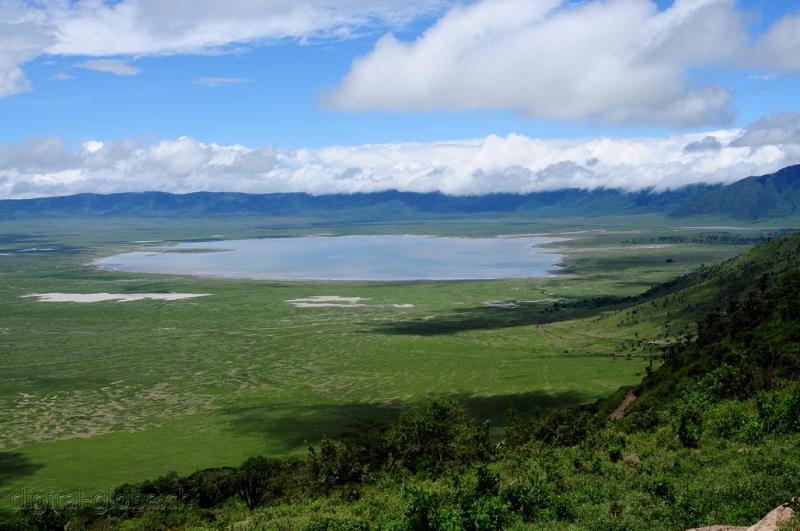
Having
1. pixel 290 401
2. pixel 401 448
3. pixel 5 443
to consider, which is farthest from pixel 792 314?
pixel 5 443

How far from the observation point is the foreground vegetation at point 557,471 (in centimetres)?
3444

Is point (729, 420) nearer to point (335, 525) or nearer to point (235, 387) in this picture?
point (335, 525)

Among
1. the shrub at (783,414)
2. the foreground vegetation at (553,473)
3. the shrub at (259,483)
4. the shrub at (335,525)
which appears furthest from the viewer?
the shrub at (259,483)

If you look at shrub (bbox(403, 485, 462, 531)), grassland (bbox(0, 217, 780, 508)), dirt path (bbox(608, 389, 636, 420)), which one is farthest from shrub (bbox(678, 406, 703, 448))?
grassland (bbox(0, 217, 780, 508))

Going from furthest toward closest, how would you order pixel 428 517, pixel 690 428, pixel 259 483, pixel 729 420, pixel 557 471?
pixel 259 483 → pixel 690 428 → pixel 729 420 → pixel 557 471 → pixel 428 517

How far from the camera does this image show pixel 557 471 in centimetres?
4616

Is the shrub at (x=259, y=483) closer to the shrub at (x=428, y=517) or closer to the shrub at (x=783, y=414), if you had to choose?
the shrub at (x=428, y=517)

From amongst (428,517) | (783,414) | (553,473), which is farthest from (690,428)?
(428,517)

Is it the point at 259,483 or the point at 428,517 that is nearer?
the point at 428,517

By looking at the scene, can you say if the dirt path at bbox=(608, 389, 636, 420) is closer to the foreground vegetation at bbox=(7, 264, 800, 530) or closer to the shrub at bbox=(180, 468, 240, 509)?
the foreground vegetation at bbox=(7, 264, 800, 530)

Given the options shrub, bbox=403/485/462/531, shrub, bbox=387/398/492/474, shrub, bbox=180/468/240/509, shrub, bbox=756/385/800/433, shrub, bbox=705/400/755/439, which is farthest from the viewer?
shrub, bbox=180/468/240/509

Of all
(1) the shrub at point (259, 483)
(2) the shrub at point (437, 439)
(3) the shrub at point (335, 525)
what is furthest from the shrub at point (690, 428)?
(1) the shrub at point (259, 483)

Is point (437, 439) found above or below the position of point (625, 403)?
above

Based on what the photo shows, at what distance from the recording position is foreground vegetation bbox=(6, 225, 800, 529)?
113 feet
